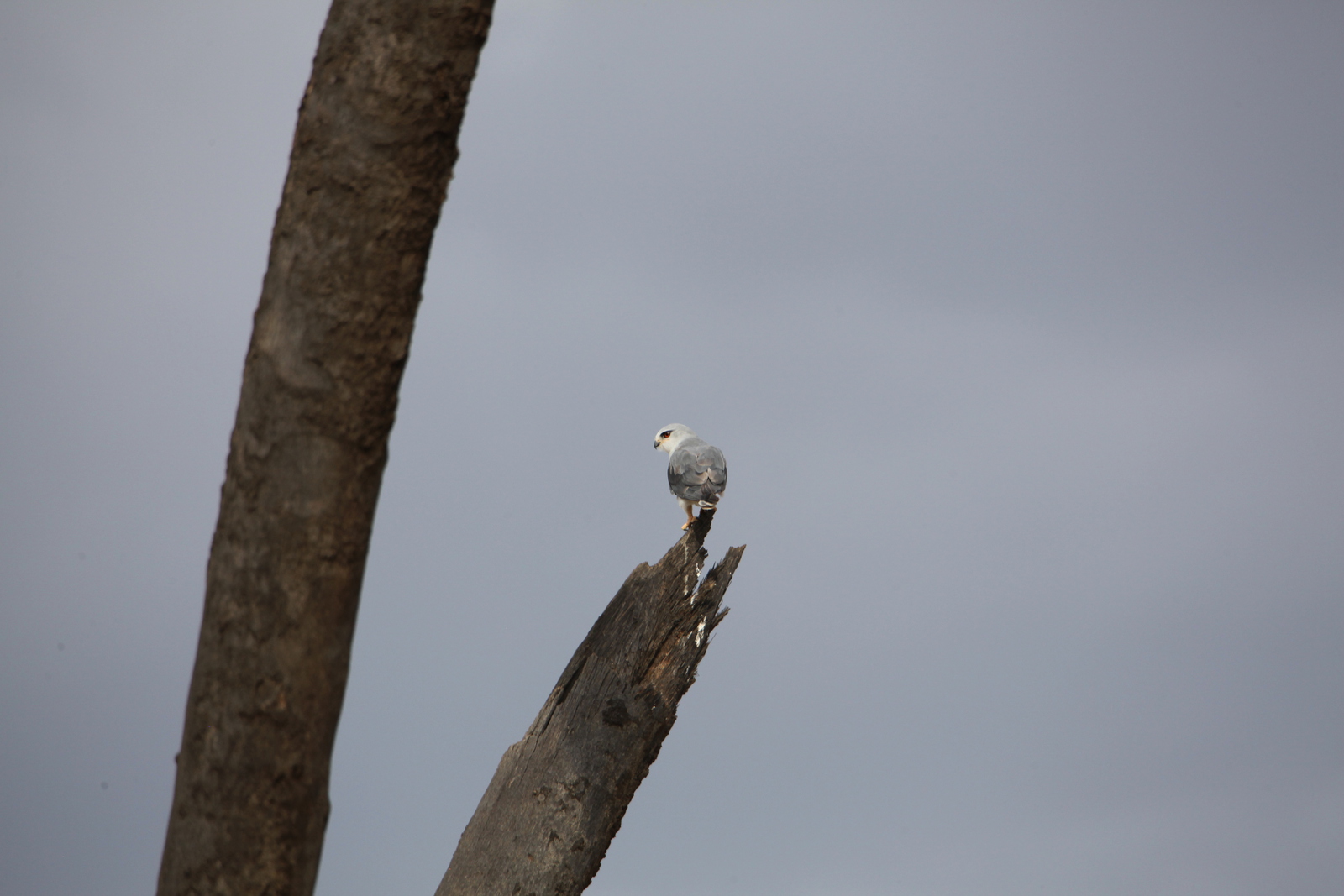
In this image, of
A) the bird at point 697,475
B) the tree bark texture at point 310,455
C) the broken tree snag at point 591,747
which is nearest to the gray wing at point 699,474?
the bird at point 697,475

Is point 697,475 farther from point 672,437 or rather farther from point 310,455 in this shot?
point 310,455

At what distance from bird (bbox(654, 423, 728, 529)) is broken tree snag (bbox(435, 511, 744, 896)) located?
162 centimetres

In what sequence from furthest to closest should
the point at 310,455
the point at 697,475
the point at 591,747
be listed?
the point at 697,475 → the point at 591,747 → the point at 310,455

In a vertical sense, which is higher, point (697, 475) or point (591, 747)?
point (697, 475)

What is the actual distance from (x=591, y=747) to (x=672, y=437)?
4.08 meters

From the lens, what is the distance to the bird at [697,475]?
27.3 ft

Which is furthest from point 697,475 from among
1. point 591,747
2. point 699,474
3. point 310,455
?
point 310,455

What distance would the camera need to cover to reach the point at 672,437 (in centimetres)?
955

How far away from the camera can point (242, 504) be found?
110 inches

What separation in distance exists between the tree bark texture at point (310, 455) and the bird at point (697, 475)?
536cm

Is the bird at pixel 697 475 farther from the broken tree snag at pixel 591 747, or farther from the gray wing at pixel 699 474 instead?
the broken tree snag at pixel 591 747

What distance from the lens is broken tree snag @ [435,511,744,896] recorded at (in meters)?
5.66

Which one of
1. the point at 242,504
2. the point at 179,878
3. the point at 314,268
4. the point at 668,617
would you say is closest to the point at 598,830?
the point at 668,617

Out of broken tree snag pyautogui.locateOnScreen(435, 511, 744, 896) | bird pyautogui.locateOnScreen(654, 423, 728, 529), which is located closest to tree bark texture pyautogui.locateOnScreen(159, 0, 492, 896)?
broken tree snag pyautogui.locateOnScreen(435, 511, 744, 896)
